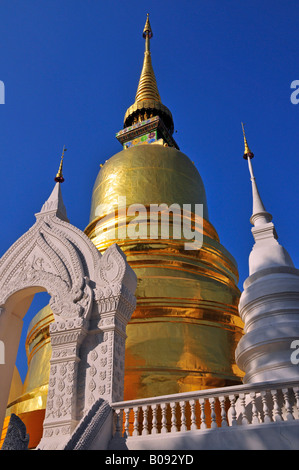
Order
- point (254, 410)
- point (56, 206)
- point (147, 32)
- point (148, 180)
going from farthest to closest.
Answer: point (147, 32) < point (148, 180) < point (56, 206) < point (254, 410)

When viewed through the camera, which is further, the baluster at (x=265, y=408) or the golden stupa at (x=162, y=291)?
the golden stupa at (x=162, y=291)

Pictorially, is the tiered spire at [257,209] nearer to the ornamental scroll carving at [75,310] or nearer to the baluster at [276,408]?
the ornamental scroll carving at [75,310]

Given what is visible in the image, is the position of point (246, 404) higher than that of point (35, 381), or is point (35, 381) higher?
point (35, 381)

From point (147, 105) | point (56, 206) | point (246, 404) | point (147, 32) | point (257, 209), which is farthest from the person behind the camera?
point (147, 32)

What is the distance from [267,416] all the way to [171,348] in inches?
152

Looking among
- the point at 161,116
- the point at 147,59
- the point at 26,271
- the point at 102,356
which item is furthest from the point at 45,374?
the point at 147,59

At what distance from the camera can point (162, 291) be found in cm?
970

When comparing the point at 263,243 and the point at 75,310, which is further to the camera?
the point at 263,243

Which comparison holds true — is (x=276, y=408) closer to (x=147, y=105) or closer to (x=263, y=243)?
(x=263, y=243)

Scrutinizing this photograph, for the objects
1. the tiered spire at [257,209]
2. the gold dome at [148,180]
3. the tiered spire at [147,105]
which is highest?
the tiered spire at [147,105]

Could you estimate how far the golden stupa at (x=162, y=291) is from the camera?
8555mm

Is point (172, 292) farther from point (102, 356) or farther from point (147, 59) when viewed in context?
point (147, 59)

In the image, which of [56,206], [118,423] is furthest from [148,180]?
[118,423]

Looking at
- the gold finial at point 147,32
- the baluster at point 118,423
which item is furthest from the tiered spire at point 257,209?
the gold finial at point 147,32
